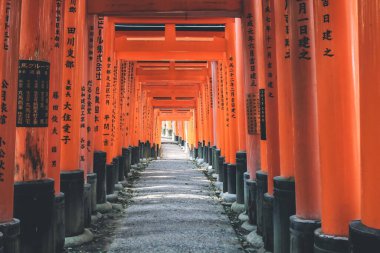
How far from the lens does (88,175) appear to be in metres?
6.14

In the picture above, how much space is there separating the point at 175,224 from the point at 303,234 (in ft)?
10.1

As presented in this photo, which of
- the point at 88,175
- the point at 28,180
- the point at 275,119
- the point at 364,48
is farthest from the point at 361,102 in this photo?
the point at 88,175

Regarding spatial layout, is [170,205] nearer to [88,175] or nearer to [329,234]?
[88,175]

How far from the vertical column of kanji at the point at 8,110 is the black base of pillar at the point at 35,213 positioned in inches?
25.8

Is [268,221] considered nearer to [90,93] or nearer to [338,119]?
→ [338,119]

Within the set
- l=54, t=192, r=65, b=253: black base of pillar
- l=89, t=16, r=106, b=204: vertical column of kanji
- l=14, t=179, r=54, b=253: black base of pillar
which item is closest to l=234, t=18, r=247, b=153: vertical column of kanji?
l=89, t=16, r=106, b=204: vertical column of kanji

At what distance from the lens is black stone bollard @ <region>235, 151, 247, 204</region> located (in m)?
7.25

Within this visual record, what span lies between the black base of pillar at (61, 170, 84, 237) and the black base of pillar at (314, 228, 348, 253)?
313 cm

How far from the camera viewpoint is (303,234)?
3051 mm

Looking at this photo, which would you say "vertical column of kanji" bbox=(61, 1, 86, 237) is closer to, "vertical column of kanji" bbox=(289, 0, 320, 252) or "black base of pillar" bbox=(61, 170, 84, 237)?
"black base of pillar" bbox=(61, 170, 84, 237)

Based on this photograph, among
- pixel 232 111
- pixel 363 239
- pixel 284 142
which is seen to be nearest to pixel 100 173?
pixel 232 111

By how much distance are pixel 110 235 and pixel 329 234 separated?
11.4 feet

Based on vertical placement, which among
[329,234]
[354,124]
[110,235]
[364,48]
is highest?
[364,48]

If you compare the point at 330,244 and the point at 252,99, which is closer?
the point at 330,244
